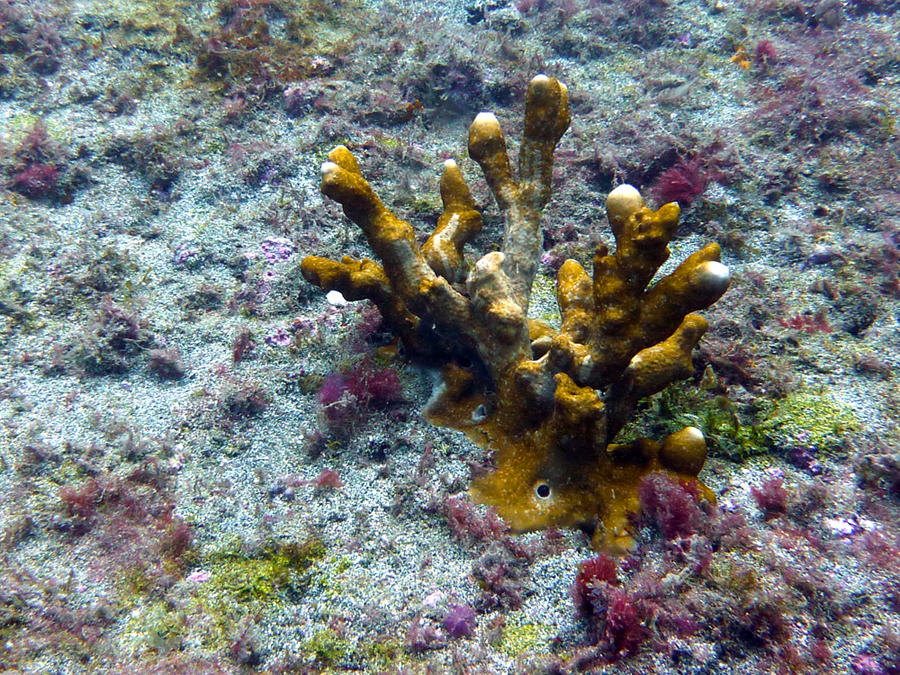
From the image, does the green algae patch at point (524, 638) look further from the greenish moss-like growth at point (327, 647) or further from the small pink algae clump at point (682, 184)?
A: the small pink algae clump at point (682, 184)

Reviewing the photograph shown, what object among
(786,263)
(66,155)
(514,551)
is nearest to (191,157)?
(66,155)

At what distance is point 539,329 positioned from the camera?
3.11m

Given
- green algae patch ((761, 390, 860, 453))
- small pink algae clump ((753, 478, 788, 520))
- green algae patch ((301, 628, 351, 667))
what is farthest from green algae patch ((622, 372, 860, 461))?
green algae patch ((301, 628, 351, 667))

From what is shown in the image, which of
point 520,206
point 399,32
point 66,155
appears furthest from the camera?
point 399,32

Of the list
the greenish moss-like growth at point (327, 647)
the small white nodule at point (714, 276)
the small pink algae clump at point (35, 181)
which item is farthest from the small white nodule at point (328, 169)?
the small pink algae clump at point (35, 181)

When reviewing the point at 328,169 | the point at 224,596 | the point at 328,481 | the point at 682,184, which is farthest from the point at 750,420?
the point at 224,596

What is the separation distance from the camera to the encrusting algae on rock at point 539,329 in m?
2.34

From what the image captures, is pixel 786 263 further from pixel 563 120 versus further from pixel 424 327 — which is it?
pixel 424 327

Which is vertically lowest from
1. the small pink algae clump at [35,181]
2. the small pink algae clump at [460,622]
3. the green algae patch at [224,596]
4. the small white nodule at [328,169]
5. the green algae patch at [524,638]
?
the green algae patch at [224,596]

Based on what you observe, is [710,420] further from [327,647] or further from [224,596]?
[224,596]

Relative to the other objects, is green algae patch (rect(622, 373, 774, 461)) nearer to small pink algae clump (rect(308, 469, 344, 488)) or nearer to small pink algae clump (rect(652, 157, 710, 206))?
small pink algae clump (rect(308, 469, 344, 488))

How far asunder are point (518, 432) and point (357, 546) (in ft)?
3.74

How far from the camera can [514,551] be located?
2430 mm

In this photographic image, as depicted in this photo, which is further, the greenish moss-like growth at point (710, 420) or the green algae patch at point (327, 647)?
the greenish moss-like growth at point (710, 420)
